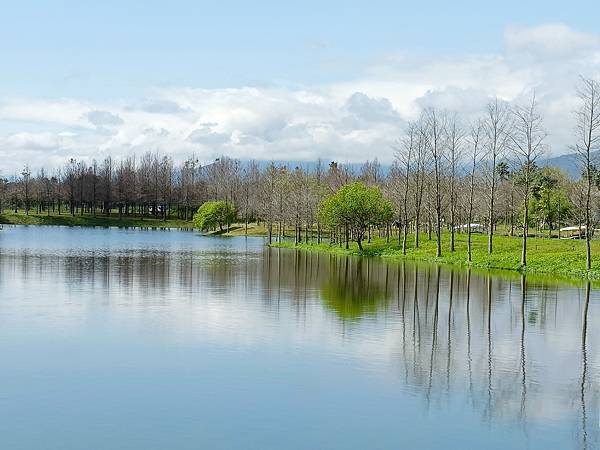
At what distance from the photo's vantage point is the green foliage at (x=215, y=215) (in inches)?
4860

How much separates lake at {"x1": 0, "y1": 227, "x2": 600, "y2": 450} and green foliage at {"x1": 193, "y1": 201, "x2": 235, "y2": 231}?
8935 centimetres

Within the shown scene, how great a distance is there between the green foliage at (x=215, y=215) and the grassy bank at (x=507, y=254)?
157 feet

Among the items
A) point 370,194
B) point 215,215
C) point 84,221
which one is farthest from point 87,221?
point 370,194

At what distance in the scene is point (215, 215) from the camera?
4865 inches

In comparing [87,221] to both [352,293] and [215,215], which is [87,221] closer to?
[215,215]

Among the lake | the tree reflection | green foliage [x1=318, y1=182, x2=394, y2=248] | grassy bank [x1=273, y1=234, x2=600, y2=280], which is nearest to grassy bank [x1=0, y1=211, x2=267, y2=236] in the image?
green foliage [x1=318, y1=182, x2=394, y2=248]

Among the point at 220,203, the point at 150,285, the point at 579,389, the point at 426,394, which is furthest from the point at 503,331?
the point at 220,203

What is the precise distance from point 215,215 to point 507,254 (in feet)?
245

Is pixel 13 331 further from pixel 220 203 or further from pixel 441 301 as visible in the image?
pixel 220 203

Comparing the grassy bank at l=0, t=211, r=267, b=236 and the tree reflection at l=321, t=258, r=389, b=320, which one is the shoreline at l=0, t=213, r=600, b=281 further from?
the grassy bank at l=0, t=211, r=267, b=236

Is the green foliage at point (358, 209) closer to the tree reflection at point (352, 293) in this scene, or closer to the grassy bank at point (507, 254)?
the grassy bank at point (507, 254)

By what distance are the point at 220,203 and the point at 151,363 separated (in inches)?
4248

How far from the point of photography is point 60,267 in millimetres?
44969

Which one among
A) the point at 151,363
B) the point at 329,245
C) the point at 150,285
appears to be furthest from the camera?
the point at 329,245
